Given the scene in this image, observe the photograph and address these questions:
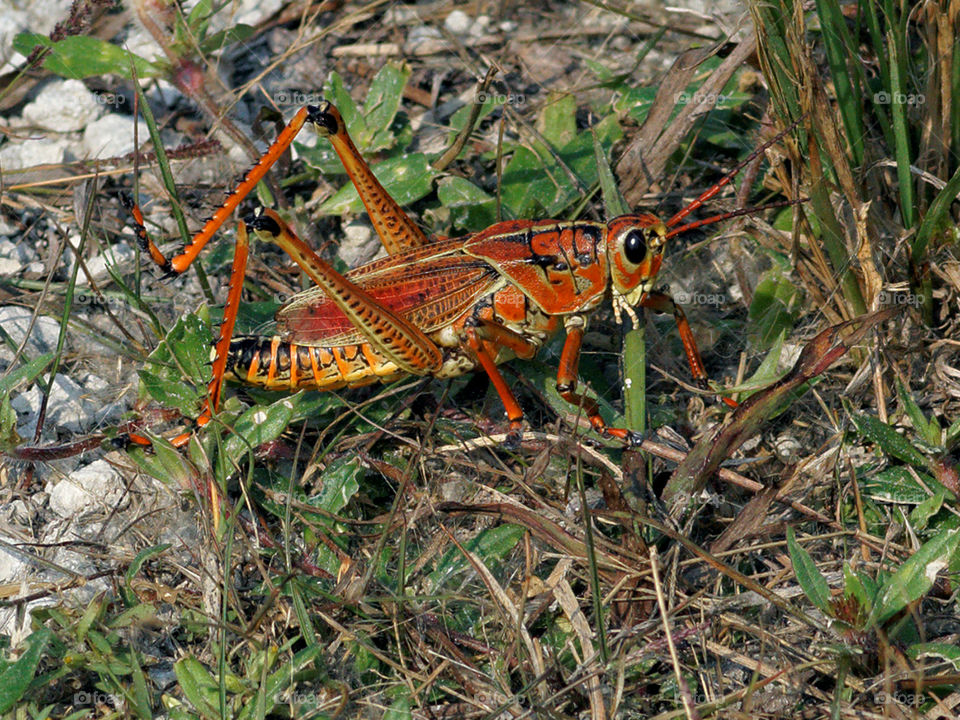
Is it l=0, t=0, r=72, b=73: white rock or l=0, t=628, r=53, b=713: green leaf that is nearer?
l=0, t=628, r=53, b=713: green leaf

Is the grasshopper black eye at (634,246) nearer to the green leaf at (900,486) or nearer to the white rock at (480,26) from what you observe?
the green leaf at (900,486)

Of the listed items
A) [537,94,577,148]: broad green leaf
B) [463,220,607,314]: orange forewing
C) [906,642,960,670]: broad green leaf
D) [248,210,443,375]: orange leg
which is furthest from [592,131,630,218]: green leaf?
[906,642,960,670]: broad green leaf

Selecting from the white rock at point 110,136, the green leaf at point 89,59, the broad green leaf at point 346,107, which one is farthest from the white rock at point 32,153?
the broad green leaf at point 346,107

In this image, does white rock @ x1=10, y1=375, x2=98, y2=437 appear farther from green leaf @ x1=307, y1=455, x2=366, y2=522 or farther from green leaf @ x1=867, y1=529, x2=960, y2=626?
green leaf @ x1=867, y1=529, x2=960, y2=626

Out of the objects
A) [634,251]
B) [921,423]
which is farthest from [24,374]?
[921,423]

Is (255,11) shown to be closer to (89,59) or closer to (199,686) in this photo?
(89,59)

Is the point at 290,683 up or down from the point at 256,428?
down

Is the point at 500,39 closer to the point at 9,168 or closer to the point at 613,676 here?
the point at 9,168
